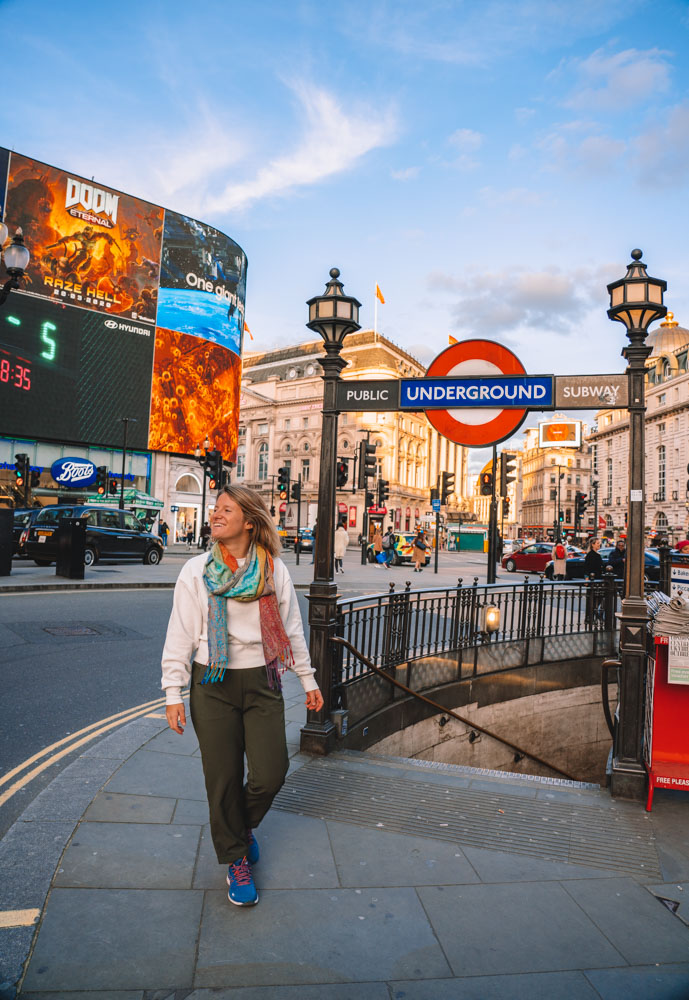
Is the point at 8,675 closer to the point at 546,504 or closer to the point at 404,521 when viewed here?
the point at 404,521

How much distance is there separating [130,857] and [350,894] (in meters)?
1.12

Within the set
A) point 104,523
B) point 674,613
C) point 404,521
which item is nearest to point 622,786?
point 674,613

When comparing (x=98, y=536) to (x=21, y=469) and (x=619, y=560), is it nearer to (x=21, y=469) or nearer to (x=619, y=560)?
(x=21, y=469)

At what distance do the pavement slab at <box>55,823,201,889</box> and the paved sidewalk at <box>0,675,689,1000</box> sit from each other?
11mm

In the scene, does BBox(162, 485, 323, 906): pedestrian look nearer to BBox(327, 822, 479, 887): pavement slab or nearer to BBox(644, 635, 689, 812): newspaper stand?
BBox(327, 822, 479, 887): pavement slab

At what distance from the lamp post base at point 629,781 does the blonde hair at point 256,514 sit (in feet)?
10.2

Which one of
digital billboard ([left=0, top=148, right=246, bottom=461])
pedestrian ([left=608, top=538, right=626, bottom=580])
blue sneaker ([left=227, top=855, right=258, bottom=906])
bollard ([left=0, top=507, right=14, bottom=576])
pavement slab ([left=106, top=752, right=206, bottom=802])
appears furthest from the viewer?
digital billboard ([left=0, top=148, right=246, bottom=461])

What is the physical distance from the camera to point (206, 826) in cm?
372

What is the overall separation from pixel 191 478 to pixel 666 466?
57.3 metres

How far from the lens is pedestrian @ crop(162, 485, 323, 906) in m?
3.00

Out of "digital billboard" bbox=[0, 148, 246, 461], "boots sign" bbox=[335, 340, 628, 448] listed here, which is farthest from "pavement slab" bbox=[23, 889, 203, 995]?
"digital billboard" bbox=[0, 148, 246, 461]

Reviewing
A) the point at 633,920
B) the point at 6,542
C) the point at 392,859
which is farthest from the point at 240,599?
the point at 6,542

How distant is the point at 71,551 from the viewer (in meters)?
15.9

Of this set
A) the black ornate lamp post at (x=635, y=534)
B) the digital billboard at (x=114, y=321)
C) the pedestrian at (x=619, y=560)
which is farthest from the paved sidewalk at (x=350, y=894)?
the digital billboard at (x=114, y=321)
